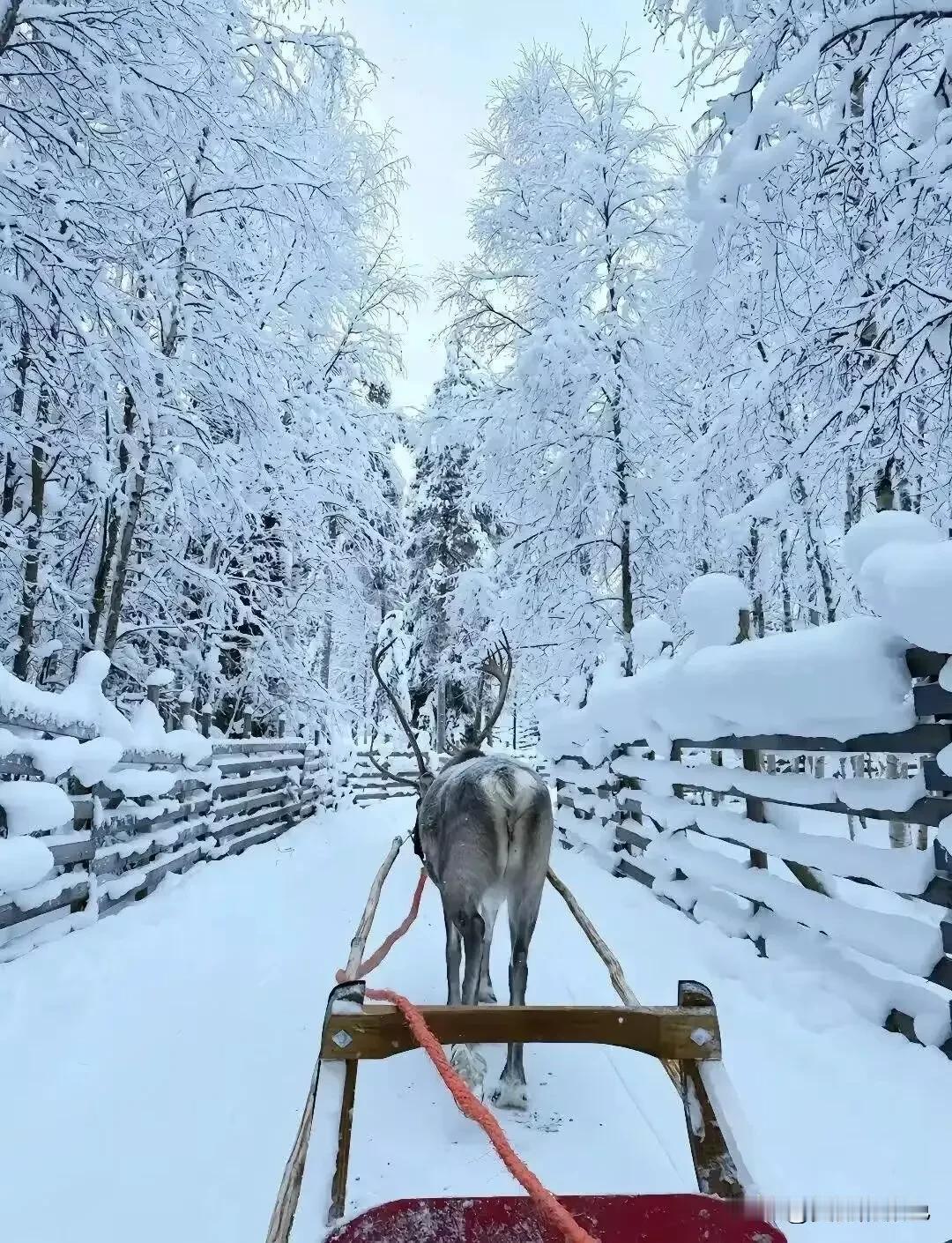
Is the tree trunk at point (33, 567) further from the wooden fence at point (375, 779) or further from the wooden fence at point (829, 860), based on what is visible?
the wooden fence at point (375, 779)

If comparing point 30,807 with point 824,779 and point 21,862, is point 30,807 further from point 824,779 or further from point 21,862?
point 824,779

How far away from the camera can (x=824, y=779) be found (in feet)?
13.3

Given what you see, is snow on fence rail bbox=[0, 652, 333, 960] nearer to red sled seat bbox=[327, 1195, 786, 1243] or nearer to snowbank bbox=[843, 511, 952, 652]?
red sled seat bbox=[327, 1195, 786, 1243]

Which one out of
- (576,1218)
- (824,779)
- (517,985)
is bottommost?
(517,985)

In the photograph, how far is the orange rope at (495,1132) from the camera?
1.26m

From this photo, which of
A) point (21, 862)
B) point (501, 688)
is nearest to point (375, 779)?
point (501, 688)

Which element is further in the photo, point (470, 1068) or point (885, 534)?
point (885, 534)

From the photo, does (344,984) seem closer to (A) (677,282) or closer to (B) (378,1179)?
(B) (378,1179)

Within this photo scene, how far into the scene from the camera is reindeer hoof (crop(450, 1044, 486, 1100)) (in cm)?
315

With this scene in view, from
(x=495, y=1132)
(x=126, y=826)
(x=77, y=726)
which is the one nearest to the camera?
(x=495, y=1132)

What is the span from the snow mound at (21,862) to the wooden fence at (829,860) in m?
4.31

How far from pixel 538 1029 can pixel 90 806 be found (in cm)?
470

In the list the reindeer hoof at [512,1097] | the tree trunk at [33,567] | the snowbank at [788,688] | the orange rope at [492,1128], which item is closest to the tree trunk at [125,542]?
the tree trunk at [33,567]

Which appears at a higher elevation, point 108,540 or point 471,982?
point 108,540
